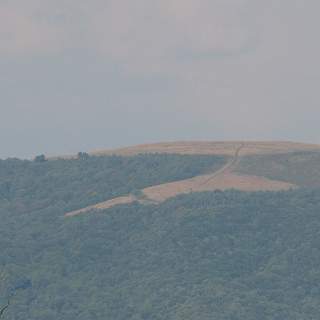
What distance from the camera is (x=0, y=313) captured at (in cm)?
7688

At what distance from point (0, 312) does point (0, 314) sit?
276mm

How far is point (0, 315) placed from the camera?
77312 mm

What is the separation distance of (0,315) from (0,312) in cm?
53

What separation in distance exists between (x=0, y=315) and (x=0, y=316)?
0.39 meters

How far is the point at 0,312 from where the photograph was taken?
76812 mm

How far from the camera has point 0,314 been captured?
253 feet

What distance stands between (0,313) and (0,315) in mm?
459

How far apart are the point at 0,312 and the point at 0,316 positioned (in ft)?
3.01

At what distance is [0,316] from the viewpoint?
77.7 metres

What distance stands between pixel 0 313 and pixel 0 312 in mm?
81

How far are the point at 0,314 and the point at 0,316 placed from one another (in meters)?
0.65
